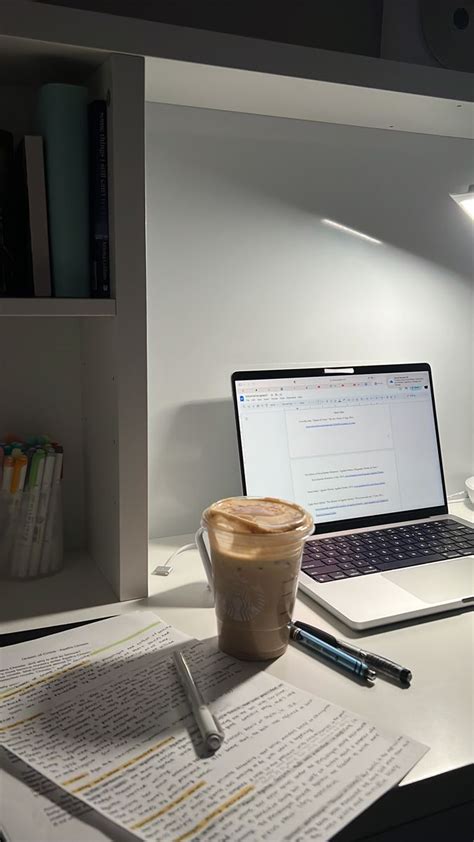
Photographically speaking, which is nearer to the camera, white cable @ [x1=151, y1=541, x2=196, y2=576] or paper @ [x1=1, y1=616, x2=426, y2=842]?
paper @ [x1=1, y1=616, x2=426, y2=842]

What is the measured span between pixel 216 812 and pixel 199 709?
0.36ft

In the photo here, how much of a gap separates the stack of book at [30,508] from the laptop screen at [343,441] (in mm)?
264

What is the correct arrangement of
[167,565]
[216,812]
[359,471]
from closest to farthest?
[216,812] < [167,565] < [359,471]

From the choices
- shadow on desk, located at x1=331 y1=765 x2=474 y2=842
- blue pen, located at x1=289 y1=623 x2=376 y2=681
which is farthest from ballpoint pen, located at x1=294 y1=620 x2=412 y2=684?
shadow on desk, located at x1=331 y1=765 x2=474 y2=842

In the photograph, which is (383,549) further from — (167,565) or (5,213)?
(5,213)

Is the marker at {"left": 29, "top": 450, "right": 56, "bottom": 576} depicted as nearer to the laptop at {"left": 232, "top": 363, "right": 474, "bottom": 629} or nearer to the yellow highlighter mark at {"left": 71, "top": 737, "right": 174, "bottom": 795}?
the laptop at {"left": 232, "top": 363, "right": 474, "bottom": 629}

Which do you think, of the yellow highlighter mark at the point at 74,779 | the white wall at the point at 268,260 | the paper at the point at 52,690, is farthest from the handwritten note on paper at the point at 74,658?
the white wall at the point at 268,260

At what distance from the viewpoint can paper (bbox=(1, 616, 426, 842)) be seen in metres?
0.49

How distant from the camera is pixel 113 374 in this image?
81 centimetres

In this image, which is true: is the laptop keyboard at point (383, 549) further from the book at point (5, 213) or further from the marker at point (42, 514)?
the book at point (5, 213)

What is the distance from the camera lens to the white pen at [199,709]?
0.56 metres

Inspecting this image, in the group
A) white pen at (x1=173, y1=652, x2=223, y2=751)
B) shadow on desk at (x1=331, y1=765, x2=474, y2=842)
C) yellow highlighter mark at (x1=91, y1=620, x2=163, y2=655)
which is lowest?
shadow on desk at (x1=331, y1=765, x2=474, y2=842)

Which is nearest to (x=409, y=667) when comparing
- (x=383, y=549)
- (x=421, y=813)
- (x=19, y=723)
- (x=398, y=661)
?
(x=398, y=661)

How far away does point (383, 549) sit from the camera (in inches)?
38.0
